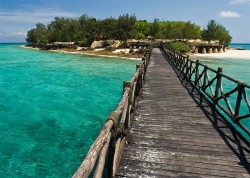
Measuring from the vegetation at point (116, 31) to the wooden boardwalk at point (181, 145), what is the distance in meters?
76.7

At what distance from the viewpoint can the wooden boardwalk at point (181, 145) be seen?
533cm

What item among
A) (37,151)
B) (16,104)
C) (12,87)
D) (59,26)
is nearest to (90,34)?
(59,26)

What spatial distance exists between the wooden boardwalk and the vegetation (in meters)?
76.7

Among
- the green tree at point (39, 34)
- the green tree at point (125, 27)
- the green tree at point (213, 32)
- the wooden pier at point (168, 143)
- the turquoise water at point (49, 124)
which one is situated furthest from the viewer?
the green tree at point (39, 34)

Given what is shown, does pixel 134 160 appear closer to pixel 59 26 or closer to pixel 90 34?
pixel 90 34

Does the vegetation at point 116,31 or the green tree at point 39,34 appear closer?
the vegetation at point 116,31

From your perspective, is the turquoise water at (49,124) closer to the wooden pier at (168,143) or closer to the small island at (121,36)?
the wooden pier at (168,143)

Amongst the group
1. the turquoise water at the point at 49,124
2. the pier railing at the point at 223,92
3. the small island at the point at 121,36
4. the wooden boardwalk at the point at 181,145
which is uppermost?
the small island at the point at 121,36

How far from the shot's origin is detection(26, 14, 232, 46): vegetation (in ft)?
279

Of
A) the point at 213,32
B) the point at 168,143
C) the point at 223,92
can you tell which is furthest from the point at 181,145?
the point at 213,32

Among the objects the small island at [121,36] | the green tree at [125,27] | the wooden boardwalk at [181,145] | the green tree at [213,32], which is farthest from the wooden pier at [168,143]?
the green tree at [213,32]

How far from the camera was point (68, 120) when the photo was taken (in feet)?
47.7

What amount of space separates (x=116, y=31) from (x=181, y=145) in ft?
265

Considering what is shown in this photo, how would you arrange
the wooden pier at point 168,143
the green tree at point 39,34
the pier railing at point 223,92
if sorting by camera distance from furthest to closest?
the green tree at point 39,34 < the pier railing at point 223,92 < the wooden pier at point 168,143
